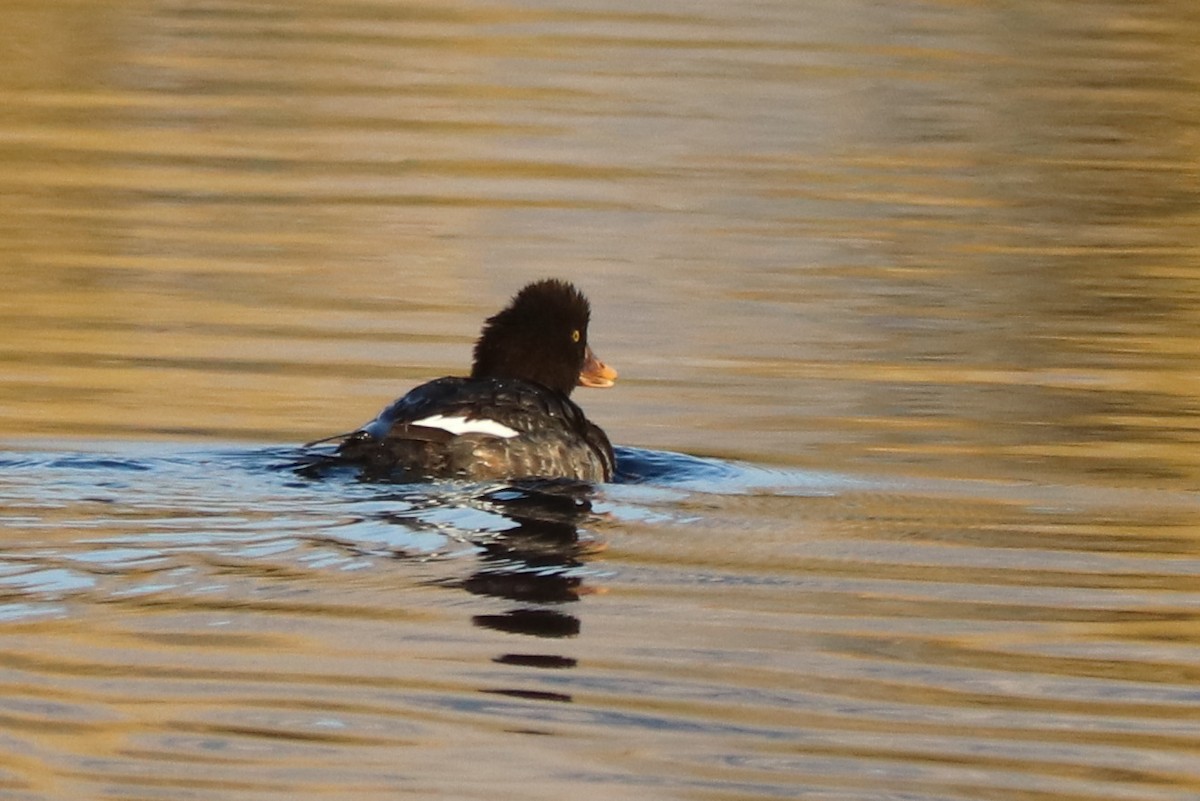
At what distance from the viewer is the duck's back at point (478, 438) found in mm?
9000

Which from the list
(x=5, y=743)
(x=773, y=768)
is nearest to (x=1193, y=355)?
(x=773, y=768)

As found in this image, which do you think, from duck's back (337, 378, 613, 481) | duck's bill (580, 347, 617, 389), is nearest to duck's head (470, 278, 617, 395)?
duck's bill (580, 347, 617, 389)

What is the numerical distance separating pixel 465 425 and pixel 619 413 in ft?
6.60

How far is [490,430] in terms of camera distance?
9.12m

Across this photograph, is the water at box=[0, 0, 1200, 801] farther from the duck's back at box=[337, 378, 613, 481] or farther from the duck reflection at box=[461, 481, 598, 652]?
the duck's back at box=[337, 378, 613, 481]

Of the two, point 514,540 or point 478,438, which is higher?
point 478,438

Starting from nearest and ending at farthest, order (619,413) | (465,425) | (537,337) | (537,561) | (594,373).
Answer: (537,561) → (465,425) → (537,337) → (594,373) → (619,413)

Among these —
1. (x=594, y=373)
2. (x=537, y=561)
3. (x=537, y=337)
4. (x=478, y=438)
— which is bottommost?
(x=537, y=561)

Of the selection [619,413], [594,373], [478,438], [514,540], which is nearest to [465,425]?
[478,438]

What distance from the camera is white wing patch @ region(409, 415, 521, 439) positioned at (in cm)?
901

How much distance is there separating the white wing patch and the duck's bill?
51.9 inches

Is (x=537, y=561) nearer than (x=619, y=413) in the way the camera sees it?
Yes

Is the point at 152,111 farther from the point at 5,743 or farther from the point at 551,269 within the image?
the point at 5,743

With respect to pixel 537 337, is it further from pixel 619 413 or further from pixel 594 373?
pixel 619 413
